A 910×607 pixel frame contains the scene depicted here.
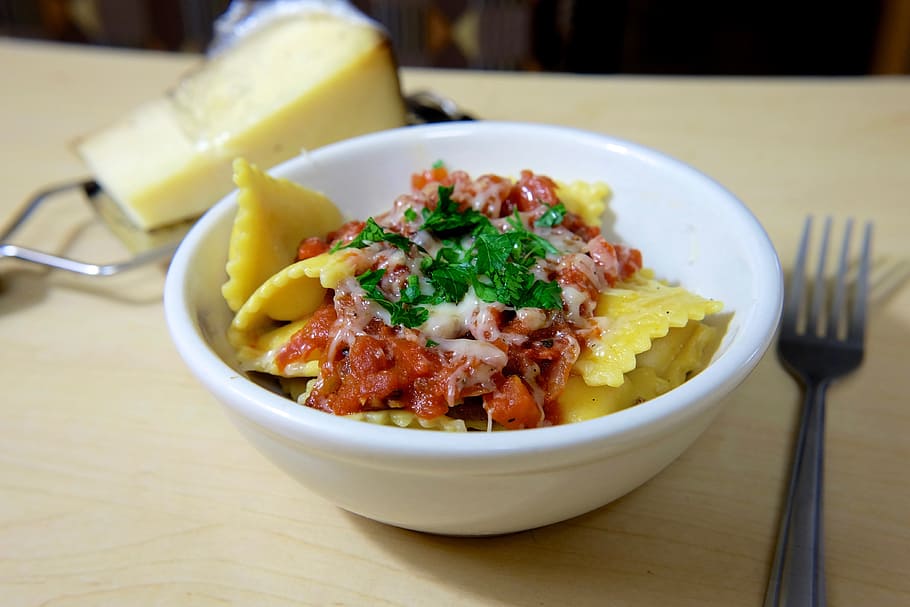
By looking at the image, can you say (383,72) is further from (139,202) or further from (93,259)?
(93,259)

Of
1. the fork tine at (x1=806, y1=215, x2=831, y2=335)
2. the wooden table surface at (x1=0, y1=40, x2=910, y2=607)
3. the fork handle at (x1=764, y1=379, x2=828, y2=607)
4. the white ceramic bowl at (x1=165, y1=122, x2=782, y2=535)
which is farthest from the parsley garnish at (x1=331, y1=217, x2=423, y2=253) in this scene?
the fork tine at (x1=806, y1=215, x2=831, y2=335)

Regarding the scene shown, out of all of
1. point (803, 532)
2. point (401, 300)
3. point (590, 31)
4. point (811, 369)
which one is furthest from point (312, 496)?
point (590, 31)

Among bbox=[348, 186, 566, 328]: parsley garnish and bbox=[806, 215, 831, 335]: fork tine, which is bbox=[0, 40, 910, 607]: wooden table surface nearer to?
bbox=[806, 215, 831, 335]: fork tine

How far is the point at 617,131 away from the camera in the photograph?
93.1 inches

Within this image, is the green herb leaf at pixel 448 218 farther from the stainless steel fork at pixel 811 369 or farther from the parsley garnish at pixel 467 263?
the stainless steel fork at pixel 811 369

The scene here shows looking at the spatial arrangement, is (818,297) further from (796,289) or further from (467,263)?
(467,263)

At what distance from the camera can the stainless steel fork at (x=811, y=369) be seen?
1028mm

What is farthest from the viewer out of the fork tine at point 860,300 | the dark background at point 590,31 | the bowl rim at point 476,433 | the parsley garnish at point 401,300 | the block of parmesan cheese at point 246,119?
the dark background at point 590,31

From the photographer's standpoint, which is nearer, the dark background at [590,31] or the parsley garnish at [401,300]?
the parsley garnish at [401,300]

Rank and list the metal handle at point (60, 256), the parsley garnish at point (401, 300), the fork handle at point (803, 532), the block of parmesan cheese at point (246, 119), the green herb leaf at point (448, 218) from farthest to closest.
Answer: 1. the block of parmesan cheese at point (246, 119)
2. the metal handle at point (60, 256)
3. the green herb leaf at point (448, 218)
4. the parsley garnish at point (401, 300)
5. the fork handle at point (803, 532)

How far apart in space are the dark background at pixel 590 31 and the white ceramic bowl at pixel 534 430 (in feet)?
8.36

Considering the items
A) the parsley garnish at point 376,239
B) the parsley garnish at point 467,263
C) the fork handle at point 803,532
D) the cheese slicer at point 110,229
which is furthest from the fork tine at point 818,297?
the cheese slicer at point 110,229

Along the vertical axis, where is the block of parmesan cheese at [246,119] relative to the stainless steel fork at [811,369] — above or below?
above

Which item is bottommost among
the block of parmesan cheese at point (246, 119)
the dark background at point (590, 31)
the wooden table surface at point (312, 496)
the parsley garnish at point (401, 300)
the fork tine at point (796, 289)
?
the dark background at point (590, 31)
